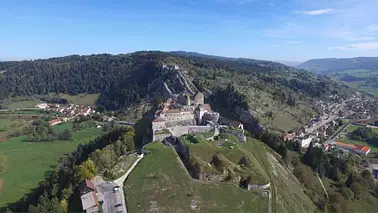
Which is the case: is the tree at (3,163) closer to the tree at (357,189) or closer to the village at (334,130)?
the village at (334,130)

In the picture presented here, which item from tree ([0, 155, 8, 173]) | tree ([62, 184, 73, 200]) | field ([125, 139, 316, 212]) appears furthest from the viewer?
tree ([0, 155, 8, 173])

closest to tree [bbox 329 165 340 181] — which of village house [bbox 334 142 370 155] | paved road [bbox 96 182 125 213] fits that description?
village house [bbox 334 142 370 155]

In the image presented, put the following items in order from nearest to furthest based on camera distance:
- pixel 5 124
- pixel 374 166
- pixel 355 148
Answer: pixel 374 166, pixel 355 148, pixel 5 124

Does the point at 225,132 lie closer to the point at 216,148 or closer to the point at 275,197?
the point at 216,148

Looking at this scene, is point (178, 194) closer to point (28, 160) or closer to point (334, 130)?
point (28, 160)

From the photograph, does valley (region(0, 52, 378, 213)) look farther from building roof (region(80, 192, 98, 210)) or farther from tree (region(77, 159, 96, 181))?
building roof (region(80, 192, 98, 210))

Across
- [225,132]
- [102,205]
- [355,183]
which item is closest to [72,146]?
[225,132]

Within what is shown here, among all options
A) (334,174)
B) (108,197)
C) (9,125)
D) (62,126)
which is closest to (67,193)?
(108,197)
